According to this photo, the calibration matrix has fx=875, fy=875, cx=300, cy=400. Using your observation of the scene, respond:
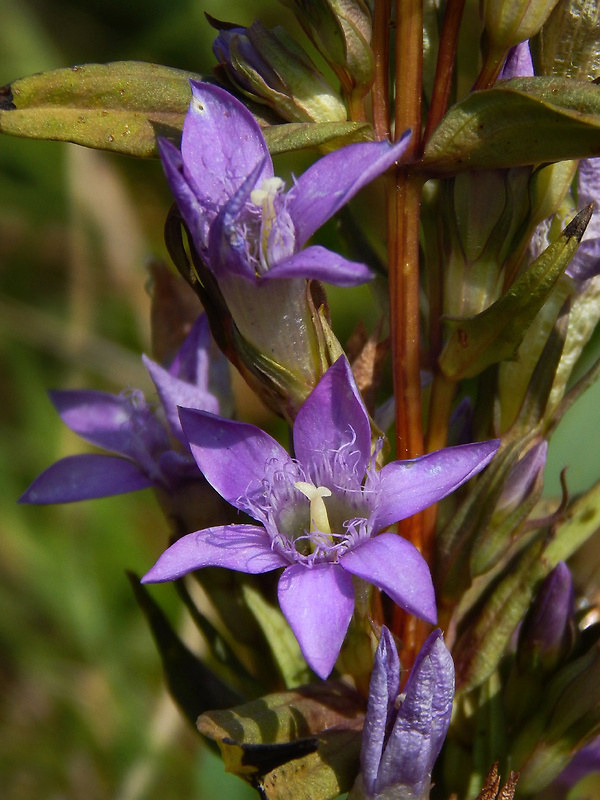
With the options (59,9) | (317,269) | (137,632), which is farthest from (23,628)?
(59,9)

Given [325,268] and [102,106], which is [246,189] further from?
[102,106]

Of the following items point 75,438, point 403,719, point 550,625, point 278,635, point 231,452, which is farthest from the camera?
point 75,438

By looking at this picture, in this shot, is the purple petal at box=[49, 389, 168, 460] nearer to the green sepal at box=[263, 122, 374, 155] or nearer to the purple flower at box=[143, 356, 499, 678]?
the purple flower at box=[143, 356, 499, 678]

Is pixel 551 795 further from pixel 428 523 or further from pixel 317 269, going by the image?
pixel 317 269

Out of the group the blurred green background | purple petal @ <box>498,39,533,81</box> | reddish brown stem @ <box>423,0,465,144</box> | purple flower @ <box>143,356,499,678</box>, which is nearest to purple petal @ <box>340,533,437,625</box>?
purple flower @ <box>143,356,499,678</box>

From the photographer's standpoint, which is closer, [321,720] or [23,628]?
[321,720]

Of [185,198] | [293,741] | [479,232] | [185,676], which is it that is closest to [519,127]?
[479,232]
